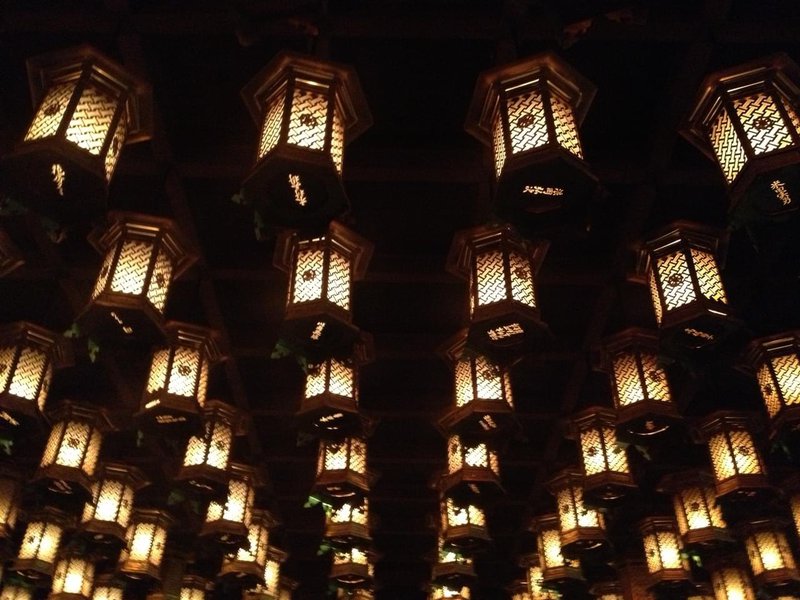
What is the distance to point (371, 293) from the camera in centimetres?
812

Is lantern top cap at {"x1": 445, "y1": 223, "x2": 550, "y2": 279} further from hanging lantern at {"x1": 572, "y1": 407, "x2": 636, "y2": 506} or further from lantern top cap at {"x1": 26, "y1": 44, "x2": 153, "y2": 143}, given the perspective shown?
lantern top cap at {"x1": 26, "y1": 44, "x2": 153, "y2": 143}

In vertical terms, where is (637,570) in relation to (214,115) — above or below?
below

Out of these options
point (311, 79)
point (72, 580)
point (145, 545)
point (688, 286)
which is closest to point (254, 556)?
point (145, 545)

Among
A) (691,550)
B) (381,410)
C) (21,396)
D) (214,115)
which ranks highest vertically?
(214,115)

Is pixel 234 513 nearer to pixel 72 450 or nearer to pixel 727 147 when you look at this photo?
pixel 72 450

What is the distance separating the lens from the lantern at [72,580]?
1070 centimetres

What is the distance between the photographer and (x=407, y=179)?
6422mm

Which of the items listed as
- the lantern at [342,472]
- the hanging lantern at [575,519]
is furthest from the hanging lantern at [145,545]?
the hanging lantern at [575,519]

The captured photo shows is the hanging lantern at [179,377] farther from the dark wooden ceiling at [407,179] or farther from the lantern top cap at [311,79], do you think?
the lantern top cap at [311,79]

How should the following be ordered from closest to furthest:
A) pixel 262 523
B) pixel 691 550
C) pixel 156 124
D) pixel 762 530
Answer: pixel 156 124, pixel 691 550, pixel 762 530, pixel 262 523

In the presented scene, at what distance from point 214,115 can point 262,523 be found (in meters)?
6.49

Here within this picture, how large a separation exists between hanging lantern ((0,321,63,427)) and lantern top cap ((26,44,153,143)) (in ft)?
10.5

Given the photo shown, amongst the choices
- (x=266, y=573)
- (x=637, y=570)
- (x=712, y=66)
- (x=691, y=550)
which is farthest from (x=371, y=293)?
(x=637, y=570)

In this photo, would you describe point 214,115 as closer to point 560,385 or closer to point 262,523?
point 560,385
